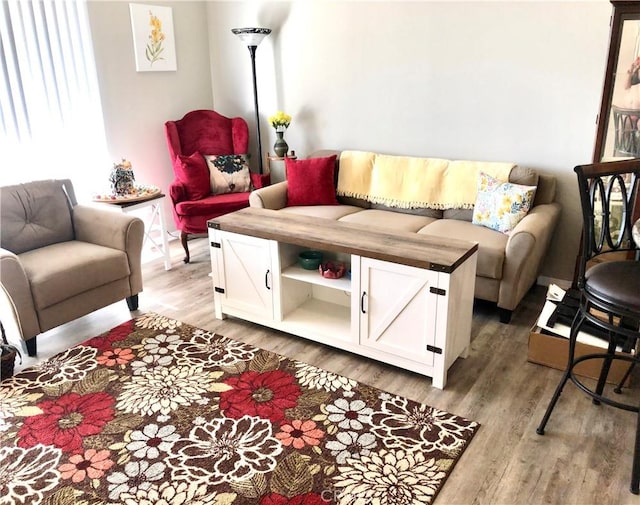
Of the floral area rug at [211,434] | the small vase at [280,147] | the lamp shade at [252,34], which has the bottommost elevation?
the floral area rug at [211,434]

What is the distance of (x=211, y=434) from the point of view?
2.33 metres

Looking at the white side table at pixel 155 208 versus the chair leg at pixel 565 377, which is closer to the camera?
the chair leg at pixel 565 377

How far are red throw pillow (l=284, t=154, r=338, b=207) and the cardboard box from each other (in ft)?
6.21

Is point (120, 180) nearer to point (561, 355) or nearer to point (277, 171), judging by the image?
point (277, 171)

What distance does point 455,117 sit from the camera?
12.8 ft

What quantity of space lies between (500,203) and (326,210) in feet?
4.03

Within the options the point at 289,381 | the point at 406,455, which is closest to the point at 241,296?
the point at 289,381

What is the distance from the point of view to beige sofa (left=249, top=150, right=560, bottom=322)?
3086 millimetres

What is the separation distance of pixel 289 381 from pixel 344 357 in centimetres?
37

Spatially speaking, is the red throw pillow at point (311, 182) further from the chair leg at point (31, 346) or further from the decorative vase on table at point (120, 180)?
the chair leg at point (31, 346)

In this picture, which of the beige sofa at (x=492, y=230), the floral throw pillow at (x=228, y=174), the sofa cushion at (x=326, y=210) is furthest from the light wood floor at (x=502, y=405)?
the floral throw pillow at (x=228, y=174)

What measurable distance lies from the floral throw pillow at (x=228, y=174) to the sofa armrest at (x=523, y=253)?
242cm

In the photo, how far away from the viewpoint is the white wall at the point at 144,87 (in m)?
4.21

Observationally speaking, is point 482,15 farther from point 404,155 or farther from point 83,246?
point 83,246
